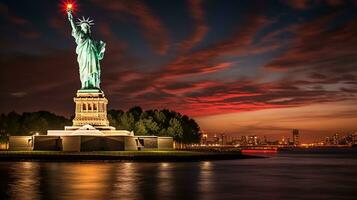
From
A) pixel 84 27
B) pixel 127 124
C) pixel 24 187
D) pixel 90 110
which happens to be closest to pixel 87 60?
pixel 84 27

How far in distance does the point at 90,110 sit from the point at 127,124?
34.3 meters

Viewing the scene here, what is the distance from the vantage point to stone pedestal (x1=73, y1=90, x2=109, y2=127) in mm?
92625

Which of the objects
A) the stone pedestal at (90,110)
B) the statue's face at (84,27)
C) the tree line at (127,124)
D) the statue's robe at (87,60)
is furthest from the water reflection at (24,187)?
the tree line at (127,124)

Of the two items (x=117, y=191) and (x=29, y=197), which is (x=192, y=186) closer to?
(x=117, y=191)

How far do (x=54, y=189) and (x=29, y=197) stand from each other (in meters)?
4.51

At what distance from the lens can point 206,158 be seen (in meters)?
83.0

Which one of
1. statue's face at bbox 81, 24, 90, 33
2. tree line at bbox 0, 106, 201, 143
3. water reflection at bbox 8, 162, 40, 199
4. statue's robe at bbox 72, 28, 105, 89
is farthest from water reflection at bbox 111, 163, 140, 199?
tree line at bbox 0, 106, 201, 143

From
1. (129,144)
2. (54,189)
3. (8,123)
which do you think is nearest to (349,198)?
(54,189)

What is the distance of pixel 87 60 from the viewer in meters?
96.6

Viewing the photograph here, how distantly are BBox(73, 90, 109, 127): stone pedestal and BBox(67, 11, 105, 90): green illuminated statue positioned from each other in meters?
2.46

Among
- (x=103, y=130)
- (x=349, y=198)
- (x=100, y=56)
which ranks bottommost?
(x=349, y=198)

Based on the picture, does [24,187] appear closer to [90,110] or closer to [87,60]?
[90,110]

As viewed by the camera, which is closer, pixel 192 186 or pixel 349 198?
pixel 349 198

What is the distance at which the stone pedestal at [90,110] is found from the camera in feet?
304
